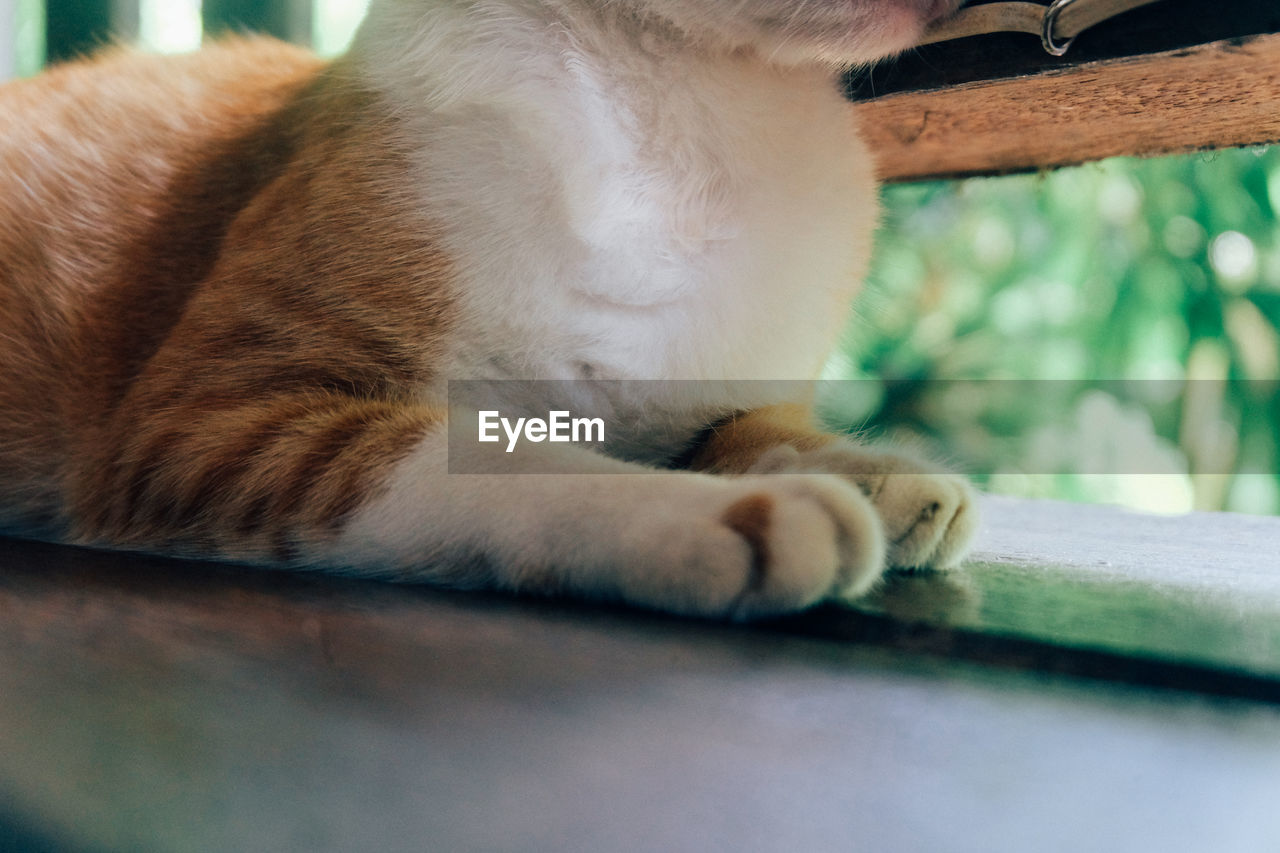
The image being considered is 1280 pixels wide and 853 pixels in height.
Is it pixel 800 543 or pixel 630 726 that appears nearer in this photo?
pixel 630 726

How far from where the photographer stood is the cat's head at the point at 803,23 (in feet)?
2.72

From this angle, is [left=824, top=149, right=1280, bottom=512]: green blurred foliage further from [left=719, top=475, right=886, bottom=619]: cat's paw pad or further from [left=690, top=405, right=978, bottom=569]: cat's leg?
[left=719, top=475, right=886, bottom=619]: cat's paw pad

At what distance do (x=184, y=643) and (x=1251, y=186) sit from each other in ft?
8.31

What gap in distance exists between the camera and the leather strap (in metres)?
0.81

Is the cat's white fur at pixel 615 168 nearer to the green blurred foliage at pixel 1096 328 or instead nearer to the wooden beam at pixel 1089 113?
the wooden beam at pixel 1089 113

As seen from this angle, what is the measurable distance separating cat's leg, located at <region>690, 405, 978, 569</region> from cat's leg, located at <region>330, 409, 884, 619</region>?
5.5 inches

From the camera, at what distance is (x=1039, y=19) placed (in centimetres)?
84

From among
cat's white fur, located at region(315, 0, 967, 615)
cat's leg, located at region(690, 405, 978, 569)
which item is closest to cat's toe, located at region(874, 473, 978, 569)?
cat's leg, located at region(690, 405, 978, 569)

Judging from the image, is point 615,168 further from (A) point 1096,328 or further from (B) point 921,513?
(A) point 1096,328

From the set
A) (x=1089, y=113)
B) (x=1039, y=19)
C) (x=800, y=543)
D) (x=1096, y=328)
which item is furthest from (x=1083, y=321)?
(x=800, y=543)

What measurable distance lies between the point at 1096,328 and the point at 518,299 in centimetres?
206

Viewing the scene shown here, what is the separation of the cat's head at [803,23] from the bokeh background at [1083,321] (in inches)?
49.6

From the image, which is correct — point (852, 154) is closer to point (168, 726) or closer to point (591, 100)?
point (591, 100)

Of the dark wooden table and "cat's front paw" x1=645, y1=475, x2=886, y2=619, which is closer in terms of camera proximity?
the dark wooden table
